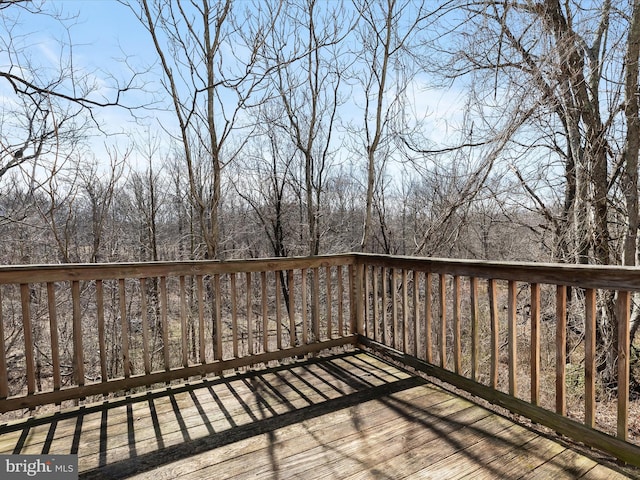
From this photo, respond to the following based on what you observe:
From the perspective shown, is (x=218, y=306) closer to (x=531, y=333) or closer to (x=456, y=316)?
(x=456, y=316)

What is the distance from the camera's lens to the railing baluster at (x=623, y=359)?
1.62m

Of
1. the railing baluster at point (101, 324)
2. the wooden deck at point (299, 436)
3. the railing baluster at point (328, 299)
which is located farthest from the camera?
the railing baluster at point (328, 299)

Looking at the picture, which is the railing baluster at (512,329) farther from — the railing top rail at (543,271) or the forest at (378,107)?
the forest at (378,107)

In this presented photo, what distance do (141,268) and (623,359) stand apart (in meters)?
2.91

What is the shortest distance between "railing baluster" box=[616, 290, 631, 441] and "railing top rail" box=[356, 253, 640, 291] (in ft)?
0.25

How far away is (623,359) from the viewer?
1.63 meters

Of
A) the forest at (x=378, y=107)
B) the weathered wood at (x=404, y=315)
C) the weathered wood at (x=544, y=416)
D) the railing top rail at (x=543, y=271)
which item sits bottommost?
the weathered wood at (x=544, y=416)

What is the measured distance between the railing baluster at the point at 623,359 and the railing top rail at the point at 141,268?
215 cm

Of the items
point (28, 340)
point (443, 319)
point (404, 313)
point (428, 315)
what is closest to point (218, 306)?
point (28, 340)

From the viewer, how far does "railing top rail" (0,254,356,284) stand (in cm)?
226

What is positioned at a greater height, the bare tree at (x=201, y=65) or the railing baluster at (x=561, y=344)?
the bare tree at (x=201, y=65)

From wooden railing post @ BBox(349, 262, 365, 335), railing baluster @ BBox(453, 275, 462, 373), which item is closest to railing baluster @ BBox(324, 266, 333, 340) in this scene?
wooden railing post @ BBox(349, 262, 365, 335)

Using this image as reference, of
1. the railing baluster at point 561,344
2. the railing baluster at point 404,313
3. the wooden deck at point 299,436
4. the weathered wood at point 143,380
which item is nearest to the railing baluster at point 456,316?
the wooden deck at point 299,436

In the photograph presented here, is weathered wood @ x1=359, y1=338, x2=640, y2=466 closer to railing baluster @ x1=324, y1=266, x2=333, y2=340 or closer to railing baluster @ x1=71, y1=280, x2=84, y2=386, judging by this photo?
railing baluster @ x1=324, y1=266, x2=333, y2=340
